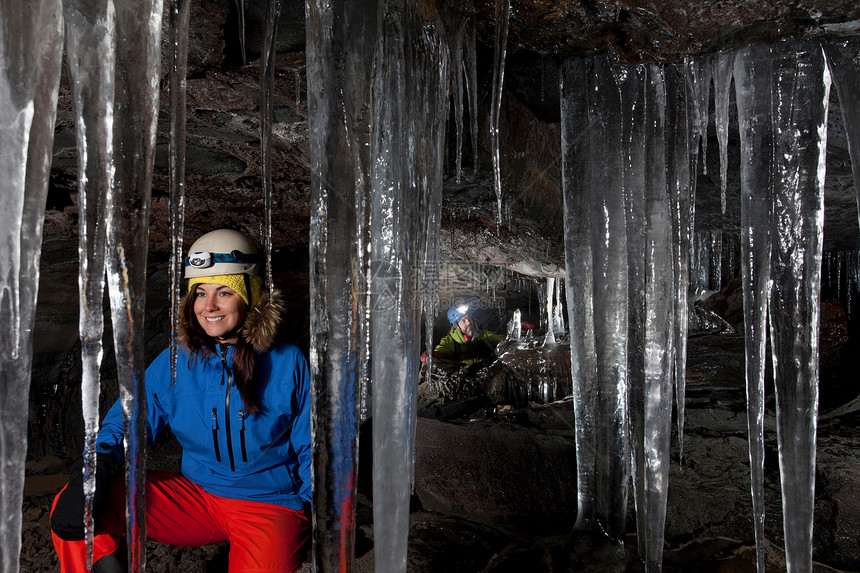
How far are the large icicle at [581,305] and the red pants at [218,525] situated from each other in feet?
5.34

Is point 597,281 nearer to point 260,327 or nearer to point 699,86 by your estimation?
point 699,86

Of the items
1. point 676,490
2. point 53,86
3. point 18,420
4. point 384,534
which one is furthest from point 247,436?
point 676,490

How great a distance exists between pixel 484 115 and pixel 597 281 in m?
1.14

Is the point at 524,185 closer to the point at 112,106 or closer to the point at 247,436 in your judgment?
the point at 247,436

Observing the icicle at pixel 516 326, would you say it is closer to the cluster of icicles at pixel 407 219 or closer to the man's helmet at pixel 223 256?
the cluster of icicles at pixel 407 219

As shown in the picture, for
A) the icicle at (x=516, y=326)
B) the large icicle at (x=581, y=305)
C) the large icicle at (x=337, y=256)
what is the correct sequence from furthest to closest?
the icicle at (x=516, y=326) < the large icicle at (x=581, y=305) < the large icicle at (x=337, y=256)

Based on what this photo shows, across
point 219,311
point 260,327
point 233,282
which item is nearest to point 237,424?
point 260,327

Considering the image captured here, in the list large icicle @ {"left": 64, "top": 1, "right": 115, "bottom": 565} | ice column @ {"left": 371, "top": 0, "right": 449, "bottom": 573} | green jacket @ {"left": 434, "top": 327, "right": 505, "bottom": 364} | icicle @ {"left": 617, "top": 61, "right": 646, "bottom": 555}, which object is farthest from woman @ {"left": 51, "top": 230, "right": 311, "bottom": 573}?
green jacket @ {"left": 434, "top": 327, "right": 505, "bottom": 364}

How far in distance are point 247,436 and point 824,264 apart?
836cm

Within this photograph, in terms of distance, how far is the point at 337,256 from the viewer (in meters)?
1.70

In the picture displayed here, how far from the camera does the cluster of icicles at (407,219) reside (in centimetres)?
123

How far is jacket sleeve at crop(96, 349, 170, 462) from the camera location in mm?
2396

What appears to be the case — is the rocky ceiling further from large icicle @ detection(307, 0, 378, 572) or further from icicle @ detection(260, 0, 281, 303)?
large icicle @ detection(307, 0, 378, 572)

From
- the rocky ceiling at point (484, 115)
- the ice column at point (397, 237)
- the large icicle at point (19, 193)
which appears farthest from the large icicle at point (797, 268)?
the large icicle at point (19, 193)
